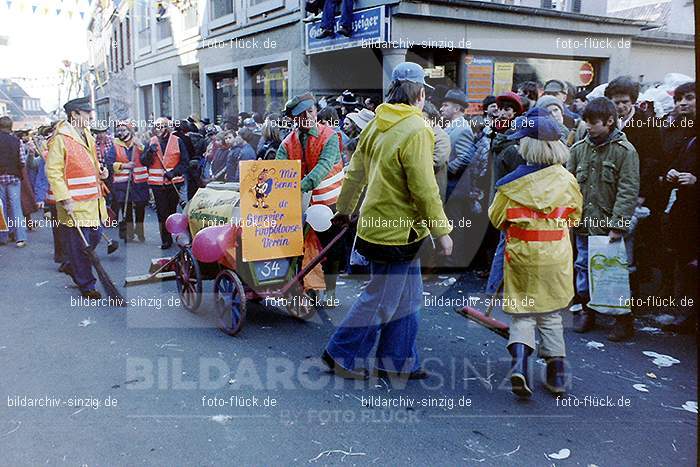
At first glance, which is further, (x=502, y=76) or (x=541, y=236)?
(x=502, y=76)

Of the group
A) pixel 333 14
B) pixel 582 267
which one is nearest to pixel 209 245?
pixel 582 267

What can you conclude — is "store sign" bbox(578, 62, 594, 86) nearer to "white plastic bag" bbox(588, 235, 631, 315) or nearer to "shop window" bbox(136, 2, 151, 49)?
"white plastic bag" bbox(588, 235, 631, 315)

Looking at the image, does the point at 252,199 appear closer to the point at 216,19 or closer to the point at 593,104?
the point at 593,104

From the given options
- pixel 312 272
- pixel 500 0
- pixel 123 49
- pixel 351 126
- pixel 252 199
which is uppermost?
pixel 123 49

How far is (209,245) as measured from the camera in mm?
5125

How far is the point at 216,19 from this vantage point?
17453mm

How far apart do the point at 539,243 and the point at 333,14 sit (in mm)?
9198

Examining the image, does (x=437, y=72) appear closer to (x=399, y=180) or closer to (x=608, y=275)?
(x=608, y=275)

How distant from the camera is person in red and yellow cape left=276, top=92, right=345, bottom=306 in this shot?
5371 mm

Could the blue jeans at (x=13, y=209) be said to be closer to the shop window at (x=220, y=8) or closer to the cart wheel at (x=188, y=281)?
the cart wheel at (x=188, y=281)

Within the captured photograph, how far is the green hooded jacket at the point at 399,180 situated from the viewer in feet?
12.4

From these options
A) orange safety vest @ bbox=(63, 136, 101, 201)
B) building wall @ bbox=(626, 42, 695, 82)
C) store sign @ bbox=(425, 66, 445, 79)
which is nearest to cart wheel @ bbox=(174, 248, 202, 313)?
orange safety vest @ bbox=(63, 136, 101, 201)

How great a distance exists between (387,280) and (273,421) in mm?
1171

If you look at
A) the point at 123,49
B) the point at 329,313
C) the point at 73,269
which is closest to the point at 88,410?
the point at 329,313
